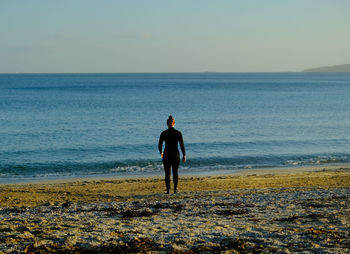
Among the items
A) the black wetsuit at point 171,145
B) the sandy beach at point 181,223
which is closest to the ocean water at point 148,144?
the sandy beach at point 181,223

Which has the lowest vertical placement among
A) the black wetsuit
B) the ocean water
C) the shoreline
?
the shoreline

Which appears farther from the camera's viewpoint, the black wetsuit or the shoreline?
the shoreline

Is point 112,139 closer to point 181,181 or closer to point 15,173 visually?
point 15,173

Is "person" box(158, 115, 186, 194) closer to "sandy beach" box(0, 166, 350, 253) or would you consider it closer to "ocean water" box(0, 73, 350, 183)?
"sandy beach" box(0, 166, 350, 253)

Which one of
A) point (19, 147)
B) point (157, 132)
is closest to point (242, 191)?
point (19, 147)

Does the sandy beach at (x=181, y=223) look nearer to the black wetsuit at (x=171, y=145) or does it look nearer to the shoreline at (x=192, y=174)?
the black wetsuit at (x=171, y=145)

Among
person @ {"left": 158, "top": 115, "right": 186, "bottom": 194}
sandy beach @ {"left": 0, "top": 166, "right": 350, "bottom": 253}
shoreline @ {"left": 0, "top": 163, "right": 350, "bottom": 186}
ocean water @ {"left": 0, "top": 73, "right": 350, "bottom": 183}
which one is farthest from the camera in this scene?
ocean water @ {"left": 0, "top": 73, "right": 350, "bottom": 183}

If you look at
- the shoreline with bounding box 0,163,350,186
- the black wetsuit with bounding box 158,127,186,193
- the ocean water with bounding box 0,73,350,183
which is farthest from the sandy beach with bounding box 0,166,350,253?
the ocean water with bounding box 0,73,350,183

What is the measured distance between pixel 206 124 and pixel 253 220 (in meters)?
28.5

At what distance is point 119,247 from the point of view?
6.41m

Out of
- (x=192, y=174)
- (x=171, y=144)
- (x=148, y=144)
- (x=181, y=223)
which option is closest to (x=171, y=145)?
(x=171, y=144)

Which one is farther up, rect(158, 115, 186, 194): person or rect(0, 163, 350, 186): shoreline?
rect(158, 115, 186, 194): person

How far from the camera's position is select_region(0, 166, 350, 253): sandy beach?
6.46 meters

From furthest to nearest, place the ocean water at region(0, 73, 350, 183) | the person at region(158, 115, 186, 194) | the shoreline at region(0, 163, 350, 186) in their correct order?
the ocean water at region(0, 73, 350, 183)
the shoreline at region(0, 163, 350, 186)
the person at region(158, 115, 186, 194)
